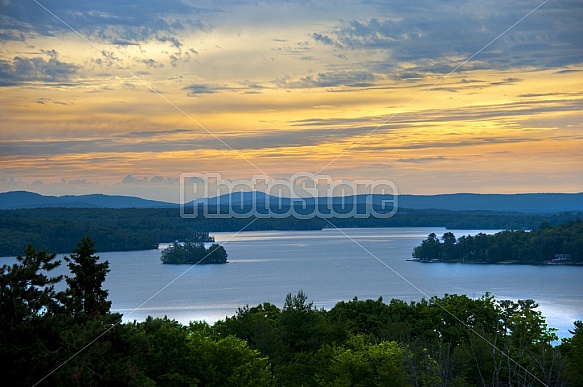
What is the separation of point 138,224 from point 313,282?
→ 202 ft

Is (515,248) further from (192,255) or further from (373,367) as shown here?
(373,367)

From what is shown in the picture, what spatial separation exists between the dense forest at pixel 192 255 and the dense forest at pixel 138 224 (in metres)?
13.0

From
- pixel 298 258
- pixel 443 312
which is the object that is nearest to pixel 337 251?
pixel 298 258

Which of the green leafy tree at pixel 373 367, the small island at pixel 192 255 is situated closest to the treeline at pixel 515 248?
the small island at pixel 192 255

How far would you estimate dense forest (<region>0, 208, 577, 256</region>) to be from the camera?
10369 cm

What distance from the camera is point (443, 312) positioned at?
3509 centimetres

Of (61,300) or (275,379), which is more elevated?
(61,300)

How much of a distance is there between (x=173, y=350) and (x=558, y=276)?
81.3 meters

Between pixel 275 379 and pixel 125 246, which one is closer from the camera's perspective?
pixel 275 379

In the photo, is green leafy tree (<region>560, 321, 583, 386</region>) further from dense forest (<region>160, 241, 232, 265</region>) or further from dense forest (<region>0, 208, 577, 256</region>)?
dense forest (<region>160, 241, 232, 265</region>)

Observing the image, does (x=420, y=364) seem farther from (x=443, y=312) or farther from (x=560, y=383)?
(x=443, y=312)

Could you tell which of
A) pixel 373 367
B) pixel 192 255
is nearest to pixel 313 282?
pixel 192 255

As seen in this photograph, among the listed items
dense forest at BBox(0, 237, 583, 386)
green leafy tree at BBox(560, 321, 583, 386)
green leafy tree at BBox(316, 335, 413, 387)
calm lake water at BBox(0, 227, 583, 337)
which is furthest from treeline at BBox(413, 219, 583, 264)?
green leafy tree at BBox(316, 335, 413, 387)

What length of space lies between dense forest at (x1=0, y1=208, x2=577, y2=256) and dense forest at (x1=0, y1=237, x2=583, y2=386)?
206 ft
